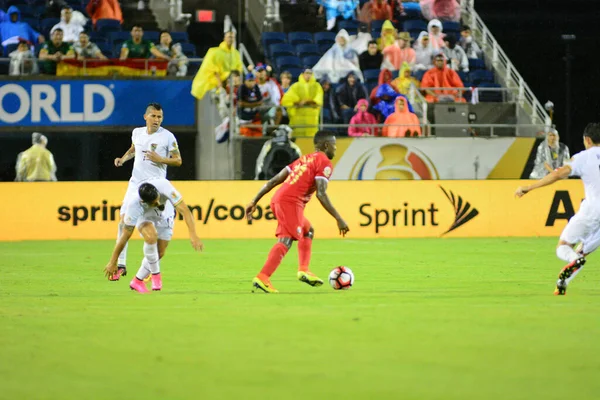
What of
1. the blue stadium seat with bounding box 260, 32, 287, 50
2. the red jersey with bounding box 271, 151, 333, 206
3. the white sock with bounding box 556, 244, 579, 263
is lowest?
the white sock with bounding box 556, 244, 579, 263

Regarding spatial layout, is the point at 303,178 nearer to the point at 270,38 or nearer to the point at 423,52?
the point at 423,52

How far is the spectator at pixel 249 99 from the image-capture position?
1005 inches

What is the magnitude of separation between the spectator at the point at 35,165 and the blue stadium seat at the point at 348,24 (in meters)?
9.34

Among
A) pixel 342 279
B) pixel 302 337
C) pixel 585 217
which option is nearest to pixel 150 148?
pixel 342 279

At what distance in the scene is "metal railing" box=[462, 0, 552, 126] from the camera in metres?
28.6

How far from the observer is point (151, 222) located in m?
12.6

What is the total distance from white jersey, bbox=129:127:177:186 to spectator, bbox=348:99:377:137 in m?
13.7

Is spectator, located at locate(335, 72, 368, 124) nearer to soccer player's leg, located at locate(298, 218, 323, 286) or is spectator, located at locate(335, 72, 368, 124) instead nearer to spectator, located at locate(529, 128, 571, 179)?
spectator, located at locate(529, 128, 571, 179)

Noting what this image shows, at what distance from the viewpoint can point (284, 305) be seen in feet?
35.0

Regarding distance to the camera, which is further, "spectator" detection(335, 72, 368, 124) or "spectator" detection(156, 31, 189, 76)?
"spectator" detection(335, 72, 368, 124)

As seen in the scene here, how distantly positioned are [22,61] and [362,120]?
797 centimetres

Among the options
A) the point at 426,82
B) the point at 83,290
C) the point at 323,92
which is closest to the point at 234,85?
the point at 323,92

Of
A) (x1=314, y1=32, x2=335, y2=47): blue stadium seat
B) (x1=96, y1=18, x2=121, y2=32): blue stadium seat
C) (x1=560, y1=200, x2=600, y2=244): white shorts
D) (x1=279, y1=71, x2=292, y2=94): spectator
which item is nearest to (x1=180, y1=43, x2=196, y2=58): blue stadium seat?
(x1=96, y1=18, x2=121, y2=32): blue stadium seat

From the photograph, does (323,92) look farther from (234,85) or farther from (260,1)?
(260,1)
